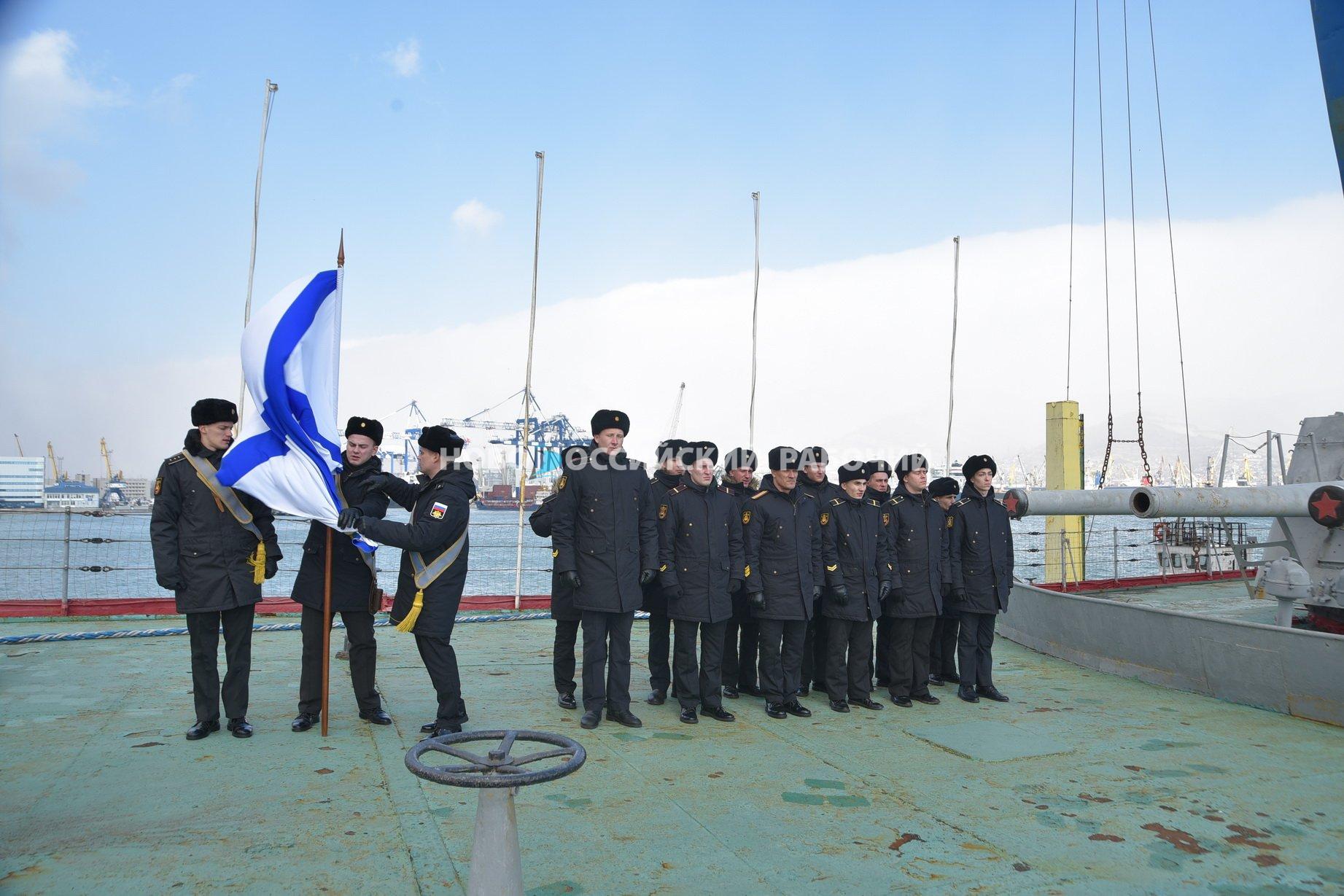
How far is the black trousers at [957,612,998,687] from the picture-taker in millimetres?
6535

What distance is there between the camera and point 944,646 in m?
7.18

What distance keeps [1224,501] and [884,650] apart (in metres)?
2.86

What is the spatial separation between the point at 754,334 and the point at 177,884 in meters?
10.2

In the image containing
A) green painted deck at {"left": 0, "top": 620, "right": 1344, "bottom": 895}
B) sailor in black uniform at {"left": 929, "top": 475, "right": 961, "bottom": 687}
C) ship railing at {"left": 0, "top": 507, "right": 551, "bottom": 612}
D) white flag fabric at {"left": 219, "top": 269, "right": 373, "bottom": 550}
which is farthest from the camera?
ship railing at {"left": 0, "top": 507, "right": 551, "bottom": 612}

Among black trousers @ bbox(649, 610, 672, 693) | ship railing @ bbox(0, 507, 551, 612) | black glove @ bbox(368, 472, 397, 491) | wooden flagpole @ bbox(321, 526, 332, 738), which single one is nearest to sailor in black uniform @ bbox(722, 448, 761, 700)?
black trousers @ bbox(649, 610, 672, 693)

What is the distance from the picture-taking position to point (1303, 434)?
906cm

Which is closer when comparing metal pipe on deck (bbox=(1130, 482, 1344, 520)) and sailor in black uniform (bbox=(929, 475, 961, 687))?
metal pipe on deck (bbox=(1130, 482, 1344, 520))

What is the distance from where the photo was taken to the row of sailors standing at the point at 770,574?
5.59 m

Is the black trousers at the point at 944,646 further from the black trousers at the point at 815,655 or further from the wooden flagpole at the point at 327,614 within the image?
the wooden flagpole at the point at 327,614

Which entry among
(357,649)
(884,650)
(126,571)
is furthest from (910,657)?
(126,571)

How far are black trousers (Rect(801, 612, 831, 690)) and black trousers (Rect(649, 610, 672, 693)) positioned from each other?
113 centimetres

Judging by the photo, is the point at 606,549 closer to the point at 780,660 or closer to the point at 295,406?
the point at 780,660

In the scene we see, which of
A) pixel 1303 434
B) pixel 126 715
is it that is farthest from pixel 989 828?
pixel 1303 434

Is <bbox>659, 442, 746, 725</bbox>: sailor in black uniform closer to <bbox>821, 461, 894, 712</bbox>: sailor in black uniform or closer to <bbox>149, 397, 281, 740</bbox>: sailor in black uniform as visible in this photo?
<bbox>821, 461, 894, 712</bbox>: sailor in black uniform
